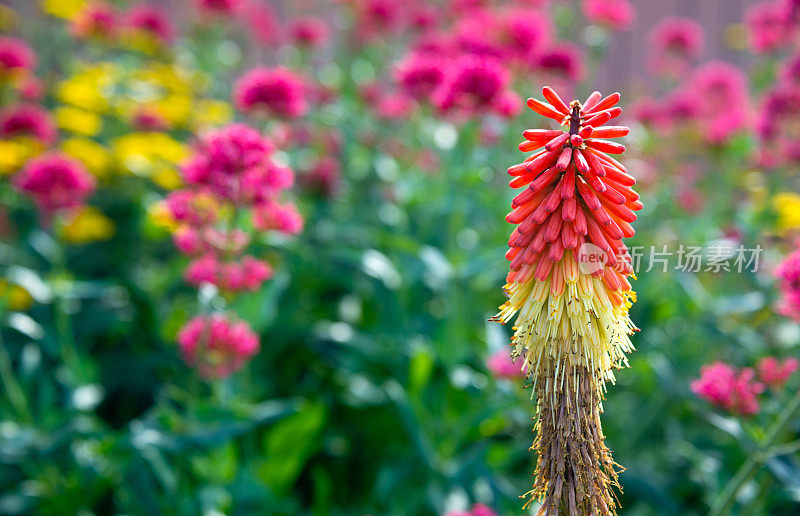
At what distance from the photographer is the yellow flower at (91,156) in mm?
4598

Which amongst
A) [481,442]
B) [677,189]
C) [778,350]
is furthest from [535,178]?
[677,189]

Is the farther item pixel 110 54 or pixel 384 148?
pixel 110 54

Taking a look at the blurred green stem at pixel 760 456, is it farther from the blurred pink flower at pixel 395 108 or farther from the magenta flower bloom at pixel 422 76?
the blurred pink flower at pixel 395 108

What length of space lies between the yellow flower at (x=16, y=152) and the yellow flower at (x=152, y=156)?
0.52 m

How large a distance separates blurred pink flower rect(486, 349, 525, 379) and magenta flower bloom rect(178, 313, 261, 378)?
1104mm

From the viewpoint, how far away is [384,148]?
5383 mm

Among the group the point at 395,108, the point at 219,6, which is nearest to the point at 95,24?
the point at 219,6

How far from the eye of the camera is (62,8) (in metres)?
5.64

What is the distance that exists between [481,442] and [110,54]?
5.35 metres

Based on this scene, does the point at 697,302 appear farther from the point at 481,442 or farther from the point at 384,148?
the point at 384,148

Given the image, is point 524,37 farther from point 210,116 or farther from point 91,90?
point 91,90

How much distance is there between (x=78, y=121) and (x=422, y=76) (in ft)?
9.74

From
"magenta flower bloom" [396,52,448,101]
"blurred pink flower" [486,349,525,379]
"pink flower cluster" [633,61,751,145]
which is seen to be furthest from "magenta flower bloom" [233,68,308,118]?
"pink flower cluster" [633,61,751,145]

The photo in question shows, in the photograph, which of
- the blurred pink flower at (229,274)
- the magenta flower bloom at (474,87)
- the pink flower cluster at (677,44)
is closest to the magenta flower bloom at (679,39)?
the pink flower cluster at (677,44)
